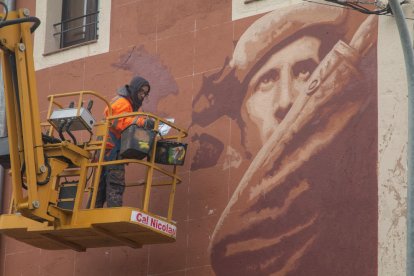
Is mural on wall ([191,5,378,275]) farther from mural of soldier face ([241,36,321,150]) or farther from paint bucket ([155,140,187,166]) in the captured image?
paint bucket ([155,140,187,166])

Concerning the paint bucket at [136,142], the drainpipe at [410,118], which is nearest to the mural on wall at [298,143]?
the paint bucket at [136,142]

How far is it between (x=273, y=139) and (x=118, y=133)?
205cm

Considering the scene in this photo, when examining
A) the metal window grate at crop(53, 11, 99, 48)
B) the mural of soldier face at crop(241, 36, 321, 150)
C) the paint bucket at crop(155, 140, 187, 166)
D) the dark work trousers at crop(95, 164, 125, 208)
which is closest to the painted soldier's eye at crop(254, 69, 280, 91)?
the mural of soldier face at crop(241, 36, 321, 150)

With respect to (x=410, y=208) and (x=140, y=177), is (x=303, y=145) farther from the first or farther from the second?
(x=410, y=208)

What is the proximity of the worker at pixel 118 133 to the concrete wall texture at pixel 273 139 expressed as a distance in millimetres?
991

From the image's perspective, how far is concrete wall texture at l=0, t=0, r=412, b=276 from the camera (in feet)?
47.8

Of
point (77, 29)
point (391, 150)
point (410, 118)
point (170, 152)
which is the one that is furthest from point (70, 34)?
point (410, 118)

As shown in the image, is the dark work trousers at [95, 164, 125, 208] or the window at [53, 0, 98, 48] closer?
the dark work trousers at [95, 164, 125, 208]

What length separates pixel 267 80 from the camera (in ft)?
52.2

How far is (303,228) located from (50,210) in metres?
3.19

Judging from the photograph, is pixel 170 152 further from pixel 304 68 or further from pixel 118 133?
pixel 304 68

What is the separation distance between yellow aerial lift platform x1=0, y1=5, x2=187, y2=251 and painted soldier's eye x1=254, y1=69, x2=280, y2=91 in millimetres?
1439

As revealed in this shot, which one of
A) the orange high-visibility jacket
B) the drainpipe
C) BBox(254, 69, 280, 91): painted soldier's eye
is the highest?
BBox(254, 69, 280, 91): painted soldier's eye

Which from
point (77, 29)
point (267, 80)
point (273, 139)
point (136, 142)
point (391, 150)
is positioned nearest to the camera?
point (391, 150)
